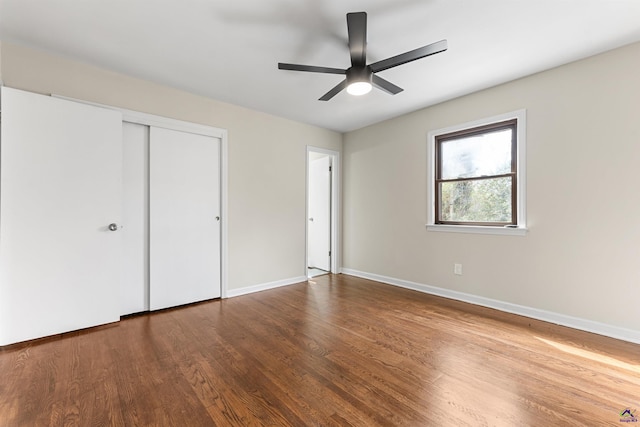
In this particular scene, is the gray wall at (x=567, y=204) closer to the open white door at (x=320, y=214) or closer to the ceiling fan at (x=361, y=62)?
the ceiling fan at (x=361, y=62)

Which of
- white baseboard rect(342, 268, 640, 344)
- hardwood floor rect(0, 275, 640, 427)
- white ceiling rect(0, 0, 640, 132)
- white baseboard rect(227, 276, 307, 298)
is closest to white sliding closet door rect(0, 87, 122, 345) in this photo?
hardwood floor rect(0, 275, 640, 427)

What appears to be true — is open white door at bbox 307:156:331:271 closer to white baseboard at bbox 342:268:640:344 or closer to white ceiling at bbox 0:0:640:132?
white baseboard at bbox 342:268:640:344

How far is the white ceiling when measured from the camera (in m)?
1.92

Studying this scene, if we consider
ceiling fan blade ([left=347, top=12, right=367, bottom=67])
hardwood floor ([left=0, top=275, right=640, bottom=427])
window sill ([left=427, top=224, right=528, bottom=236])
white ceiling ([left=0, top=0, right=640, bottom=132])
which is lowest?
hardwood floor ([left=0, top=275, right=640, bottom=427])

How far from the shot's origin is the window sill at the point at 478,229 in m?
2.97

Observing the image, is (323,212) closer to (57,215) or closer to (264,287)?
(264,287)

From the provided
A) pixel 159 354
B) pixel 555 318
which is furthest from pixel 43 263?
pixel 555 318

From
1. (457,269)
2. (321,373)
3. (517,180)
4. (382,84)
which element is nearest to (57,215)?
(321,373)

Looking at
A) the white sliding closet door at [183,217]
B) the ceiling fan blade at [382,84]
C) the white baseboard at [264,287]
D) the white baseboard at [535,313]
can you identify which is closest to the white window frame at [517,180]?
the white baseboard at [535,313]

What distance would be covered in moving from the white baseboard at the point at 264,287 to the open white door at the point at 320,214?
34.2 inches

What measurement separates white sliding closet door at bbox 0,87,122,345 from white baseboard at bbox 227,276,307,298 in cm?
127

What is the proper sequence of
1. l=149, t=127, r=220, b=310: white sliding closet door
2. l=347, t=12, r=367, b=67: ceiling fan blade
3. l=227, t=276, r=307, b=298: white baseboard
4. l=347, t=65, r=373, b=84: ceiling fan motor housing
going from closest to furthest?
l=347, t=12, r=367, b=67: ceiling fan blade → l=347, t=65, r=373, b=84: ceiling fan motor housing → l=149, t=127, r=220, b=310: white sliding closet door → l=227, t=276, r=307, b=298: white baseboard

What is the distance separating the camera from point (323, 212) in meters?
5.14

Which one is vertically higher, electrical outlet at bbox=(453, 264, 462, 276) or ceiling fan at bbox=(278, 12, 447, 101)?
ceiling fan at bbox=(278, 12, 447, 101)
